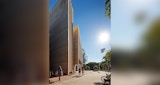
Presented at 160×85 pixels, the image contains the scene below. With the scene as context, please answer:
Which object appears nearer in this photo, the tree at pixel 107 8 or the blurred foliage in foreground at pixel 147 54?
the blurred foliage in foreground at pixel 147 54

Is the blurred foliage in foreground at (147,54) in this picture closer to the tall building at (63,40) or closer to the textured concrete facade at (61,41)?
the tall building at (63,40)

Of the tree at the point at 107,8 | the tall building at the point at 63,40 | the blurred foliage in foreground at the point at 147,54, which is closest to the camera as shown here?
the blurred foliage in foreground at the point at 147,54

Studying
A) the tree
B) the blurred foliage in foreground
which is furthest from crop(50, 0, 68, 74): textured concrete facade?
the blurred foliage in foreground

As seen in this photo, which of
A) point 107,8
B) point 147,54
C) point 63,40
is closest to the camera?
point 147,54

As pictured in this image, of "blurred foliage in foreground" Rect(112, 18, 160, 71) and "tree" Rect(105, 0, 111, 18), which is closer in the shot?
"blurred foliage in foreground" Rect(112, 18, 160, 71)

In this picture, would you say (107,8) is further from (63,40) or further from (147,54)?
(63,40)

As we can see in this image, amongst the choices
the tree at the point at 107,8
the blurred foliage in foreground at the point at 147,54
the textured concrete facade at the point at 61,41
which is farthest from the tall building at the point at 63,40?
the blurred foliage in foreground at the point at 147,54

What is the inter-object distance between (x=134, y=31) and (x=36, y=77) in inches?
38.7

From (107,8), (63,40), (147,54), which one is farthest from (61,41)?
(147,54)

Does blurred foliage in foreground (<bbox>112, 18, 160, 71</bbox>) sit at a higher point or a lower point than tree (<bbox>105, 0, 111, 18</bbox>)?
lower

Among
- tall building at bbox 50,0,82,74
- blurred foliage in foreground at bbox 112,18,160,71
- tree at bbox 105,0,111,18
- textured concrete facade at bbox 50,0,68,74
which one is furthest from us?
textured concrete facade at bbox 50,0,68,74

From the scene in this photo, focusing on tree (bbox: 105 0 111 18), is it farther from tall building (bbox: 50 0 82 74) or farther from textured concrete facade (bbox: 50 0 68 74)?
textured concrete facade (bbox: 50 0 68 74)

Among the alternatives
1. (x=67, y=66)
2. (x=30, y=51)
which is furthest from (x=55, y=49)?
(x=30, y=51)

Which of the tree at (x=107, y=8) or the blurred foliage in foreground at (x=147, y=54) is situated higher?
Result: the tree at (x=107, y=8)
